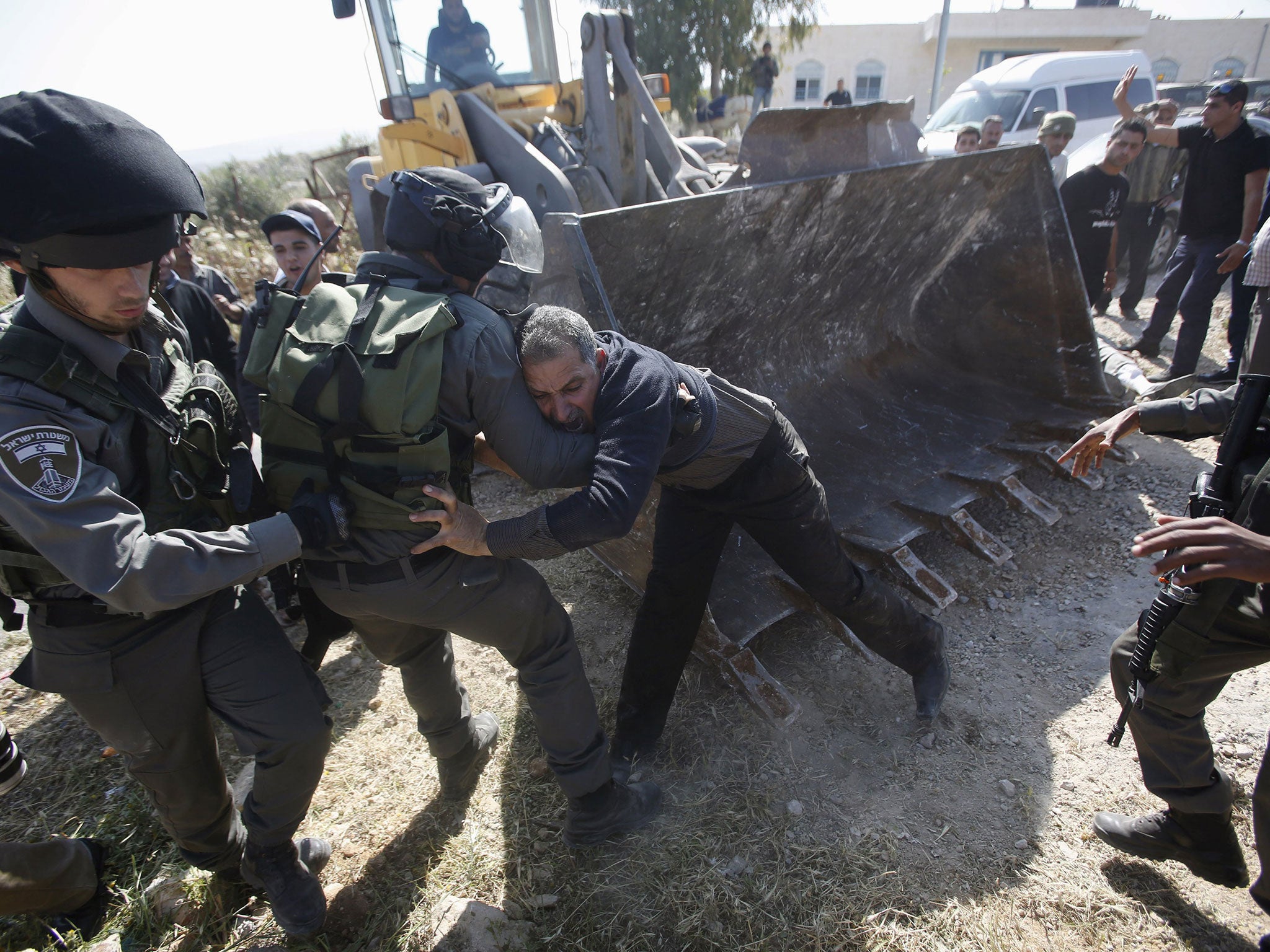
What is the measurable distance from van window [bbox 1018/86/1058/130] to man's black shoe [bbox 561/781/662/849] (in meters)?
10.6

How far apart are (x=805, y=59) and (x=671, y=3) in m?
9.99

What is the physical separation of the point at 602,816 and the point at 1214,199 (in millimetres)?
5532

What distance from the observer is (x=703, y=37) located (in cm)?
1856

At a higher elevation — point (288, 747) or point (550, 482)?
point (550, 482)

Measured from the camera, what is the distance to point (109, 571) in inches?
55.1

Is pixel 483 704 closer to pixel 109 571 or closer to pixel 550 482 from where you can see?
pixel 550 482

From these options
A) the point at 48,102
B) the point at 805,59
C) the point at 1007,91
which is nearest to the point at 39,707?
the point at 48,102

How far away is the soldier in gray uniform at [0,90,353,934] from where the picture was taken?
1.38m

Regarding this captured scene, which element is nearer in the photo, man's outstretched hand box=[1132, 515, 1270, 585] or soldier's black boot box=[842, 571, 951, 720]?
man's outstretched hand box=[1132, 515, 1270, 585]

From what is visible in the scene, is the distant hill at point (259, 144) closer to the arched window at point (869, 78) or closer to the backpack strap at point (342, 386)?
the arched window at point (869, 78)

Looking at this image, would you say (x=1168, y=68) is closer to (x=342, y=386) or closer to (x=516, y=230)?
(x=516, y=230)

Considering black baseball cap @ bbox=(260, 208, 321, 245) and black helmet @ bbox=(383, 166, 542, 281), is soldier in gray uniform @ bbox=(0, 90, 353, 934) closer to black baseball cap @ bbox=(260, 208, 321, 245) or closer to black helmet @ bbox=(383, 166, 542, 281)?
black helmet @ bbox=(383, 166, 542, 281)

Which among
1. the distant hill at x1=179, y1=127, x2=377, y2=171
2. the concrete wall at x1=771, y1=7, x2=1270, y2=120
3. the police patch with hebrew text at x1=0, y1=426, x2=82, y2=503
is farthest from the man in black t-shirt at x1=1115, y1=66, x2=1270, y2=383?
the distant hill at x1=179, y1=127, x2=377, y2=171

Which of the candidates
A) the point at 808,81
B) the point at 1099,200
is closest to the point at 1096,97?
the point at 1099,200
